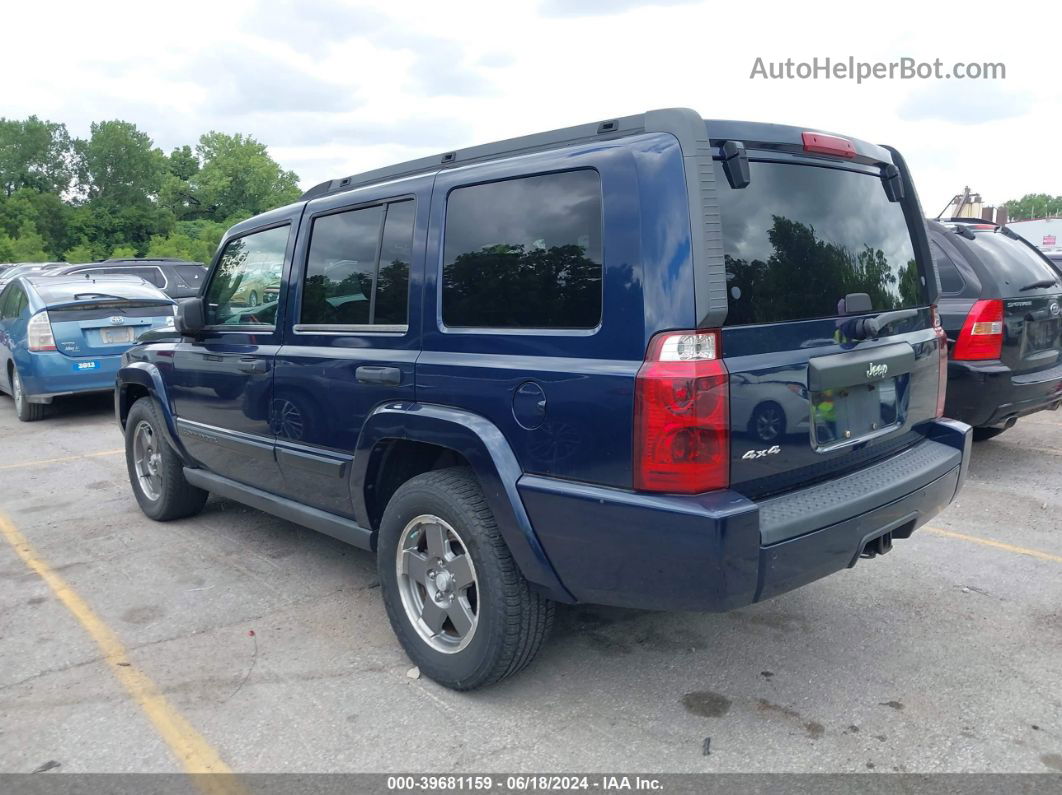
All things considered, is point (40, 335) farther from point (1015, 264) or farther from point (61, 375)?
point (1015, 264)

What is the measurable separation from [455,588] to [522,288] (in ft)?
3.85

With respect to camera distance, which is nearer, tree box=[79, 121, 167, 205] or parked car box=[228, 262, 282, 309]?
parked car box=[228, 262, 282, 309]

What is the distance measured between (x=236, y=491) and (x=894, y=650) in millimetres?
3381

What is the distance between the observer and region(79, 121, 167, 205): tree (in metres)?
81.8

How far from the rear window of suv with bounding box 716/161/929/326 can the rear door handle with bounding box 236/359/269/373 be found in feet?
7.98

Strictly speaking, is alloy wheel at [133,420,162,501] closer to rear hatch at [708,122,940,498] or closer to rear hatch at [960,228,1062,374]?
rear hatch at [708,122,940,498]

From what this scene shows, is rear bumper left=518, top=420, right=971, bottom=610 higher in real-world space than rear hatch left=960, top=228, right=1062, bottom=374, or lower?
lower

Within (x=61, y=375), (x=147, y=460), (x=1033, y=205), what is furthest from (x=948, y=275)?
(x=1033, y=205)

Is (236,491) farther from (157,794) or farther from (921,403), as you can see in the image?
(921,403)

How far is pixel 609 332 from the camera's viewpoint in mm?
2643

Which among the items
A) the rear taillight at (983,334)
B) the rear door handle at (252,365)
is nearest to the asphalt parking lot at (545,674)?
the rear door handle at (252,365)

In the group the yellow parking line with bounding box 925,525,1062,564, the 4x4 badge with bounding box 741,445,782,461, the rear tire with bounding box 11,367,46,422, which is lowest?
the yellow parking line with bounding box 925,525,1062,564

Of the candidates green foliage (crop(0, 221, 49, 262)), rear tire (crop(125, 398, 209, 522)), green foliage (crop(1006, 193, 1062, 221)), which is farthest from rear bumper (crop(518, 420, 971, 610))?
Answer: green foliage (crop(1006, 193, 1062, 221))

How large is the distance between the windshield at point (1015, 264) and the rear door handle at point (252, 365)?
487 centimetres
